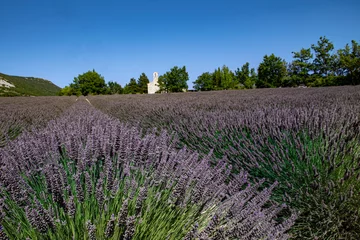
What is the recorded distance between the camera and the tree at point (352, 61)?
3473cm

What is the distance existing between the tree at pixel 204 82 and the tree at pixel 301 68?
15.0m

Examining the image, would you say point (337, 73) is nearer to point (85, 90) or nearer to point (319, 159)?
point (319, 159)

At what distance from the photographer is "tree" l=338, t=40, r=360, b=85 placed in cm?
3473

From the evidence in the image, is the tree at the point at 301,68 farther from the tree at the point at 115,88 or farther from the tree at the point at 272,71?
the tree at the point at 115,88

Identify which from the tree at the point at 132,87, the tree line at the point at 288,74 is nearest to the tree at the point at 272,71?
the tree line at the point at 288,74

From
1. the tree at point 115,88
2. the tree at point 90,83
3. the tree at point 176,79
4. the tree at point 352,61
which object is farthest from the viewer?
the tree at point 115,88

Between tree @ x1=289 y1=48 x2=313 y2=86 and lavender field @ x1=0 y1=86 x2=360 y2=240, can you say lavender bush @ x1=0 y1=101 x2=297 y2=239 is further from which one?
tree @ x1=289 y1=48 x2=313 y2=86

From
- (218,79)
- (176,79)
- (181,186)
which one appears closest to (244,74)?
(218,79)

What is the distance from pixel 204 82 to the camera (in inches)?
2092

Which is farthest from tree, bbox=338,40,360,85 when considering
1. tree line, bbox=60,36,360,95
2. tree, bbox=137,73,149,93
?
tree, bbox=137,73,149,93

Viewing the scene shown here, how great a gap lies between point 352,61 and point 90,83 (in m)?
53.2

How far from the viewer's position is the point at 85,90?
62625 mm

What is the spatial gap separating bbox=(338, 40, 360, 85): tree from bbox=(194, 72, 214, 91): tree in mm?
22154

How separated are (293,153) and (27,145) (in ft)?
7.11
